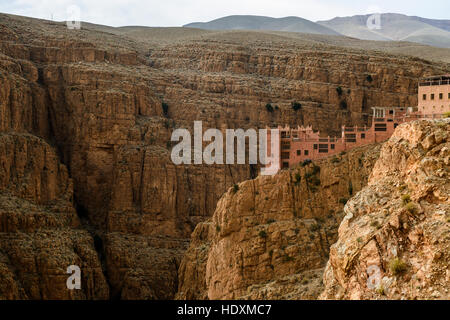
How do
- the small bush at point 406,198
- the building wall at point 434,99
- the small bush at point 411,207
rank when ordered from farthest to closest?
the building wall at point 434,99 < the small bush at point 406,198 < the small bush at point 411,207

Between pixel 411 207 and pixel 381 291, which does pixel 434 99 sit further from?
pixel 381 291

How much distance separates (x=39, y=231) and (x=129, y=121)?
61.0 ft

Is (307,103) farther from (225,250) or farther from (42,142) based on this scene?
(225,250)

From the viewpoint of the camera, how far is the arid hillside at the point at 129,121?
114m

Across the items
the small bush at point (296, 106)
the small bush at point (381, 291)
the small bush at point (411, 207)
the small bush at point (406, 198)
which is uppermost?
the small bush at point (406, 198)

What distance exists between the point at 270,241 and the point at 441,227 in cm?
2869

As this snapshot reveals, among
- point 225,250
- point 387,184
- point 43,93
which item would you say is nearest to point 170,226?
point 43,93

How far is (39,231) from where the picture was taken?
11169 cm

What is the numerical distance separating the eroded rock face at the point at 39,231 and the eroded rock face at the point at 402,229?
42.7 m

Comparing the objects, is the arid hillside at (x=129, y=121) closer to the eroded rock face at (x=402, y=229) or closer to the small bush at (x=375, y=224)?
the eroded rock face at (x=402, y=229)

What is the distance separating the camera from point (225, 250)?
91562 millimetres

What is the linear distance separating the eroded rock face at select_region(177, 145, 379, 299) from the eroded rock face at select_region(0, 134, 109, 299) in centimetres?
1761

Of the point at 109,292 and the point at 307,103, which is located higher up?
the point at 307,103

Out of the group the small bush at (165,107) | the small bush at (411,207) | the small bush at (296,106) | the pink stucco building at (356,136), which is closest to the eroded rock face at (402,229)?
the small bush at (411,207)
